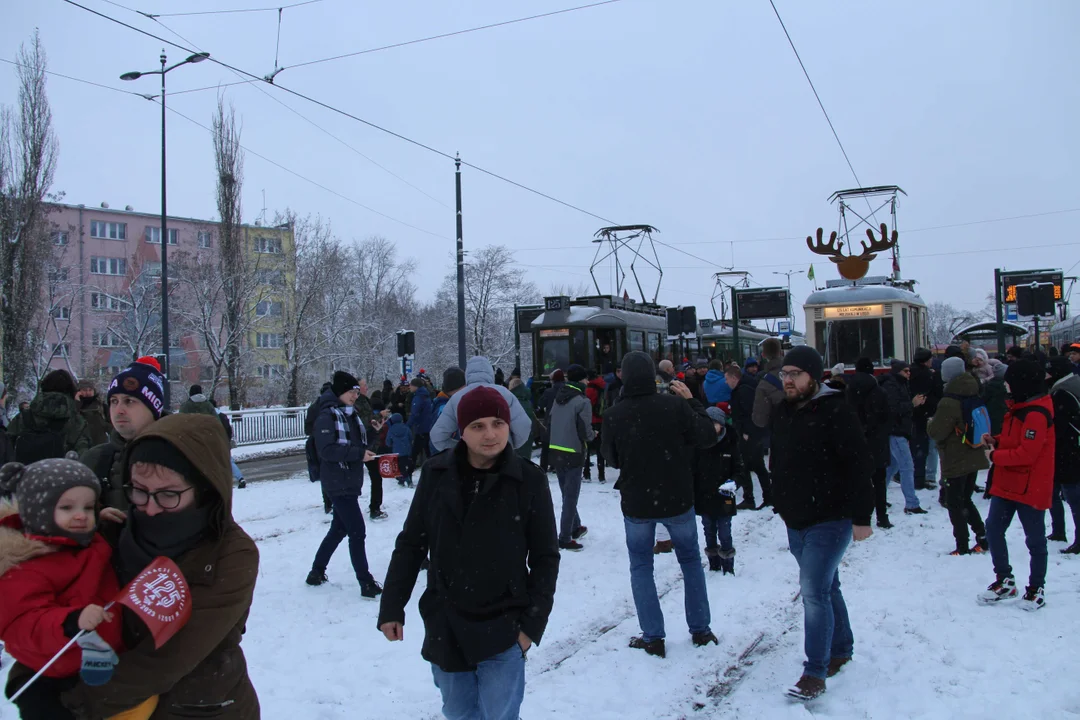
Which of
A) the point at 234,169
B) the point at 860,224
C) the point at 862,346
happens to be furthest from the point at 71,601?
the point at 234,169

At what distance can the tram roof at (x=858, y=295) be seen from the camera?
606 inches

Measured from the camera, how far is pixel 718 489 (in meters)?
Result: 6.45

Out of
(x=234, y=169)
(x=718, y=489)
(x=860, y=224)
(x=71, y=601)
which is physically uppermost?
(x=234, y=169)

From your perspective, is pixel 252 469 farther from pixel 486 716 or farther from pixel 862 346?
pixel 486 716

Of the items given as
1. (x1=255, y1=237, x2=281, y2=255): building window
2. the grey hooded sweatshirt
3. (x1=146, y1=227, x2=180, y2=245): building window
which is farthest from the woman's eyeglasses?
(x1=146, y1=227, x2=180, y2=245): building window

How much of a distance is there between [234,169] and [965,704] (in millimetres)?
34429

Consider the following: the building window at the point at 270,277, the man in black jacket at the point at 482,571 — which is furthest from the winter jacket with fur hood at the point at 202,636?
the building window at the point at 270,277

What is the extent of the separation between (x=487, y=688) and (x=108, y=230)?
5951 cm

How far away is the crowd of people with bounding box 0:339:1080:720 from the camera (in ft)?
7.27

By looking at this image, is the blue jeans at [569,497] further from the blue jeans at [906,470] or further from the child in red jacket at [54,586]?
the child in red jacket at [54,586]

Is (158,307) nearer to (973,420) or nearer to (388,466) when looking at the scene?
(388,466)

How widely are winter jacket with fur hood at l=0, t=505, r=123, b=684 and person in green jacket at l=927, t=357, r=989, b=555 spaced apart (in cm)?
702

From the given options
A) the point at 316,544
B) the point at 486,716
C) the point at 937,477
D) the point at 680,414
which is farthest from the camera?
the point at 937,477

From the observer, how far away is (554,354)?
1780cm
